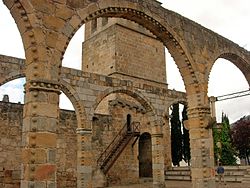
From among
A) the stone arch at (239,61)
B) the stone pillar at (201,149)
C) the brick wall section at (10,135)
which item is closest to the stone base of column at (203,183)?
the stone pillar at (201,149)

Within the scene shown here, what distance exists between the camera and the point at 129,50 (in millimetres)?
21109

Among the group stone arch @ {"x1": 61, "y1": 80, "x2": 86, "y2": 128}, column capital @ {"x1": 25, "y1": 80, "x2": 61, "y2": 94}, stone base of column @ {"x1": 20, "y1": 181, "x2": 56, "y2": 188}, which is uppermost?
stone arch @ {"x1": 61, "y1": 80, "x2": 86, "y2": 128}

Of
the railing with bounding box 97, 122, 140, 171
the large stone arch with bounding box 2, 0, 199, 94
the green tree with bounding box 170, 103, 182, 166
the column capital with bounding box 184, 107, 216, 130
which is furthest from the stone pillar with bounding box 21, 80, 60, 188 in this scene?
the green tree with bounding box 170, 103, 182, 166

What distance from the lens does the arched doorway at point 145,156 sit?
1973 cm

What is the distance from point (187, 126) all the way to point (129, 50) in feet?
45.6

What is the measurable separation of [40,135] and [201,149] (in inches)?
163

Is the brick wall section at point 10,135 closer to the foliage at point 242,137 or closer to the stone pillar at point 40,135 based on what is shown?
the stone pillar at point 40,135

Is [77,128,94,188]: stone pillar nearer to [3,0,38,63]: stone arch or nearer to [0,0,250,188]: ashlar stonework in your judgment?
[0,0,250,188]: ashlar stonework

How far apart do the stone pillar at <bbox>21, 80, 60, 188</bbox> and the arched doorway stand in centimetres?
1495

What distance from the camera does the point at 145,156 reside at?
65.3 ft

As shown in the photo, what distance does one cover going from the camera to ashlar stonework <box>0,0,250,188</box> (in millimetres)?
4863

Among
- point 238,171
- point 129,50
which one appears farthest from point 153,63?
point 238,171

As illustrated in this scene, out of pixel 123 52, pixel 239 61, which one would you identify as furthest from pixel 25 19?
pixel 123 52

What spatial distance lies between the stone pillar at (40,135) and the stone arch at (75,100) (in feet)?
21.6
